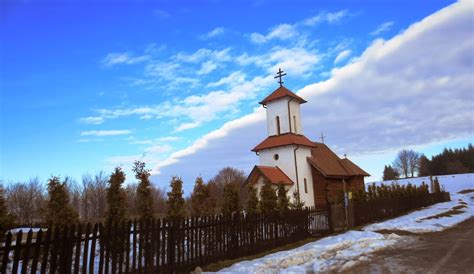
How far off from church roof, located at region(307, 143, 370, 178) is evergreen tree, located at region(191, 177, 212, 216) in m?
16.0

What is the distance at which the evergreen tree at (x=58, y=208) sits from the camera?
38.1 ft

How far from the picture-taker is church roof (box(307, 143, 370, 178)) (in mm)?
30255

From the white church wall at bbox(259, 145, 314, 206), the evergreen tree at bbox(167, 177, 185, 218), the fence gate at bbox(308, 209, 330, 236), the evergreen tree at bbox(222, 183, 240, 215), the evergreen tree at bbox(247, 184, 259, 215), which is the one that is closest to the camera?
the evergreen tree at bbox(167, 177, 185, 218)

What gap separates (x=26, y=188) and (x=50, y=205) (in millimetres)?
45262

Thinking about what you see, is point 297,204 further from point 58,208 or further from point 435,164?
point 435,164

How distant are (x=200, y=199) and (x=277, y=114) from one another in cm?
1728

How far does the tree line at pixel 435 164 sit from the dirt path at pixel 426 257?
9784cm

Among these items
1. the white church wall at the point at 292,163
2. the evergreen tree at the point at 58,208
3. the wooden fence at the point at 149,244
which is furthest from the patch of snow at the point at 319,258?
the white church wall at the point at 292,163

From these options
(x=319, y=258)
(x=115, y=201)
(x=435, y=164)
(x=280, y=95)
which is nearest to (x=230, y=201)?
(x=319, y=258)

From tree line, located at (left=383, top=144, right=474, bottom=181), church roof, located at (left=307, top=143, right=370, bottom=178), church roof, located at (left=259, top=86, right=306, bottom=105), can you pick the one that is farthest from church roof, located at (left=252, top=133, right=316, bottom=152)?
tree line, located at (left=383, top=144, right=474, bottom=181)

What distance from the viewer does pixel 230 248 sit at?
11727 millimetres

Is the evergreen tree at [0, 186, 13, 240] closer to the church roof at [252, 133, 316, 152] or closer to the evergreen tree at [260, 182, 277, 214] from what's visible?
the evergreen tree at [260, 182, 277, 214]

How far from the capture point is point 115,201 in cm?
1041

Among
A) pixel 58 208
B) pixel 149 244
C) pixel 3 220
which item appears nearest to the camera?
pixel 3 220
